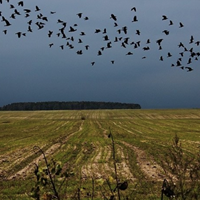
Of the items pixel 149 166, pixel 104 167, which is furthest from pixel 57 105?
pixel 149 166

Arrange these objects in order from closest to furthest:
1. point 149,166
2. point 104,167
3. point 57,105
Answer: point 104,167 < point 149,166 < point 57,105

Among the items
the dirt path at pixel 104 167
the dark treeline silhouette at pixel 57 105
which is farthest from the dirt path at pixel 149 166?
the dark treeline silhouette at pixel 57 105

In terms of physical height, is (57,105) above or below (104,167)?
above

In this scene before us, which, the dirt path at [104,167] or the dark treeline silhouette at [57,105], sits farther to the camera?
the dark treeline silhouette at [57,105]

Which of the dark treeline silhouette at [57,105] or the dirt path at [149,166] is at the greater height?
the dark treeline silhouette at [57,105]

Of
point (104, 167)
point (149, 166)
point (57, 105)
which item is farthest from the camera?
point (57, 105)

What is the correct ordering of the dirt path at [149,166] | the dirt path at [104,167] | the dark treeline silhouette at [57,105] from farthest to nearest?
1. the dark treeline silhouette at [57,105]
2. the dirt path at [104,167]
3. the dirt path at [149,166]

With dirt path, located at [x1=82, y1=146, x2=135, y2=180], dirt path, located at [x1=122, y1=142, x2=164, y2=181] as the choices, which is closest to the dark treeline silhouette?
dirt path, located at [x1=82, y1=146, x2=135, y2=180]

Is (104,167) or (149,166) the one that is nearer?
(104,167)

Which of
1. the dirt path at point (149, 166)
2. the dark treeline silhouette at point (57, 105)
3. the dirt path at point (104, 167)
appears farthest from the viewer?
the dark treeline silhouette at point (57, 105)

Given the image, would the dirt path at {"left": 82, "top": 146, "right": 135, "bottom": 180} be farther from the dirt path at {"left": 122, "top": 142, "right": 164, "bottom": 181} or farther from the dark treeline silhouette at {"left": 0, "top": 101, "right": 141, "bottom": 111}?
the dark treeline silhouette at {"left": 0, "top": 101, "right": 141, "bottom": 111}

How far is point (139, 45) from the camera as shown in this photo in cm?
900

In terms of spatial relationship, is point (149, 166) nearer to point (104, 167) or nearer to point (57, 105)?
point (104, 167)

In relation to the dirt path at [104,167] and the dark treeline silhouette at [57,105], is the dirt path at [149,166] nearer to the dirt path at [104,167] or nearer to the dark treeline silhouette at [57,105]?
the dirt path at [104,167]
